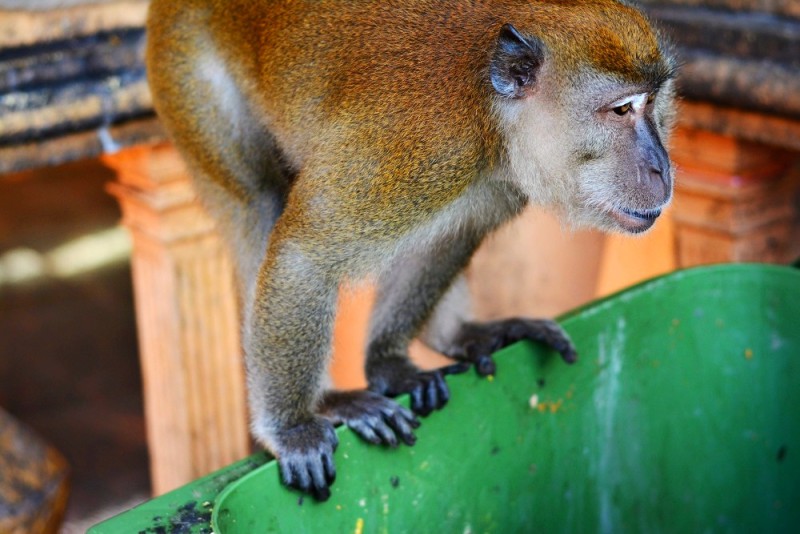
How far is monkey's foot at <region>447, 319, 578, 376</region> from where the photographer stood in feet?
9.28

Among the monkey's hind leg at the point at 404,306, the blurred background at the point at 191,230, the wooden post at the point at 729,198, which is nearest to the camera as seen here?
the monkey's hind leg at the point at 404,306

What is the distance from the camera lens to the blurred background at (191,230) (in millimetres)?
3805

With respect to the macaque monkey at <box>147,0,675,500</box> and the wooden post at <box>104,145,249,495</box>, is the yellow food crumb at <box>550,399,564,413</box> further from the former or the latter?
the wooden post at <box>104,145,249,495</box>

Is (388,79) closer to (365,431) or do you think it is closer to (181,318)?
(365,431)

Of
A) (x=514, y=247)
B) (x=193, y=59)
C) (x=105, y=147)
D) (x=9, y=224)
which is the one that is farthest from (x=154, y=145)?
(x=9, y=224)

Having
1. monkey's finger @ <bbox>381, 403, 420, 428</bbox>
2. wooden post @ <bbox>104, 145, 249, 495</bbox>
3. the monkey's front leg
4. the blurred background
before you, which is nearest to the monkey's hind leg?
the blurred background

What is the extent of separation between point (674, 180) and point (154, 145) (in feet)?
7.09

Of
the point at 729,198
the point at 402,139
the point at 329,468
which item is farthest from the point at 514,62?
the point at 729,198

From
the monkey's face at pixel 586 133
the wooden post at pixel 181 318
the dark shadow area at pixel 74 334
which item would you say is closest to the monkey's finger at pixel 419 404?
the monkey's face at pixel 586 133

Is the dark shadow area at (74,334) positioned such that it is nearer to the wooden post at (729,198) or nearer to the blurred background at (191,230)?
the blurred background at (191,230)

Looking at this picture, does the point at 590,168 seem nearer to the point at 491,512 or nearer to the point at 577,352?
the point at 577,352

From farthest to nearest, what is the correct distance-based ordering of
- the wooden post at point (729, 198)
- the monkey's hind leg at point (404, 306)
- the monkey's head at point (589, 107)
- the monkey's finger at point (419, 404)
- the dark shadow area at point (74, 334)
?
the dark shadow area at point (74, 334) → the wooden post at point (729, 198) → the monkey's hind leg at point (404, 306) → the monkey's finger at point (419, 404) → the monkey's head at point (589, 107)

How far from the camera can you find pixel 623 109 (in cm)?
252

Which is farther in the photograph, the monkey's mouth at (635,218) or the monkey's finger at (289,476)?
the monkey's mouth at (635,218)
